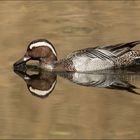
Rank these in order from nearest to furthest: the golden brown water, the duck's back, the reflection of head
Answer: the golden brown water < the reflection of head < the duck's back

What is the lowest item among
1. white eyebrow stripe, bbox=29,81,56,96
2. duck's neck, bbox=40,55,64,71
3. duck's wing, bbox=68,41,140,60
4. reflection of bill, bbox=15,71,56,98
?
white eyebrow stripe, bbox=29,81,56,96

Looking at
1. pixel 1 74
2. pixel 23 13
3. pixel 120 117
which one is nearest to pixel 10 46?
pixel 1 74

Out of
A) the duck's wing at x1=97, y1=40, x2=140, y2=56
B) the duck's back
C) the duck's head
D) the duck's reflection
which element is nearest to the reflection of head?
the duck's reflection

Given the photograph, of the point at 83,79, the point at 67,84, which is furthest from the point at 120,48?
the point at 67,84

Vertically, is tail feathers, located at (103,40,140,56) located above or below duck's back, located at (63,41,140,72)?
above

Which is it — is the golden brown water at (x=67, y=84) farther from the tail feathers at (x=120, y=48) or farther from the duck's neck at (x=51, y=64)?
the tail feathers at (x=120, y=48)

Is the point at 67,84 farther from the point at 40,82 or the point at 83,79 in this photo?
the point at 40,82

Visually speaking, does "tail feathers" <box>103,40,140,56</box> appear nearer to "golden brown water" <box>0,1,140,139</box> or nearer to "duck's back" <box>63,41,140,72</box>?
"duck's back" <box>63,41,140,72</box>
